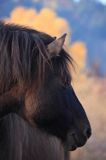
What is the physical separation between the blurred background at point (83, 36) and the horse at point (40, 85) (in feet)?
6.82

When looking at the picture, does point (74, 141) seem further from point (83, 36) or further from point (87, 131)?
point (83, 36)

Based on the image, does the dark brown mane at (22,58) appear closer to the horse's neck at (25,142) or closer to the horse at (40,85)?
the horse at (40,85)

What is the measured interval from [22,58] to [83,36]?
236 centimetres

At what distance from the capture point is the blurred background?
487 cm

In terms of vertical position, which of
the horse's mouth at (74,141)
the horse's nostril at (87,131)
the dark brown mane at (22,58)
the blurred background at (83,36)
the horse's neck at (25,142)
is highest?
the blurred background at (83,36)

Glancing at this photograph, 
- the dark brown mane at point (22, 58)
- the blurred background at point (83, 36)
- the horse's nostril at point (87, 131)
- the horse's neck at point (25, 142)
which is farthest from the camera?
the blurred background at point (83, 36)

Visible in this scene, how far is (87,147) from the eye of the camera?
4.86 meters

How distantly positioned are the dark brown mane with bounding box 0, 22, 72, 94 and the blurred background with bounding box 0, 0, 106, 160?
6.91ft

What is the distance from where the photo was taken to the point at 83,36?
4961 millimetres

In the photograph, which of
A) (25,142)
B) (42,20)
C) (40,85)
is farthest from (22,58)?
(42,20)

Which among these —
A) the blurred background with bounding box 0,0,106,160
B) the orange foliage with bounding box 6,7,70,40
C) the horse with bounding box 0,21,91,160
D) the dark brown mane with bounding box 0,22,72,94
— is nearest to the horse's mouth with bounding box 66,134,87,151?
the horse with bounding box 0,21,91,160

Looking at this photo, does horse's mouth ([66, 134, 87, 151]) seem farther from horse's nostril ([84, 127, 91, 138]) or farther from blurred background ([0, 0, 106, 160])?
blurred background ([0, 0, 106, 160])

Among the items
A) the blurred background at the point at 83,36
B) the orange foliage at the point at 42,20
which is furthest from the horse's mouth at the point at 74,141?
the orange foliage at the point at 42,20

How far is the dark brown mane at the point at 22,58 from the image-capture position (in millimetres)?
2625
